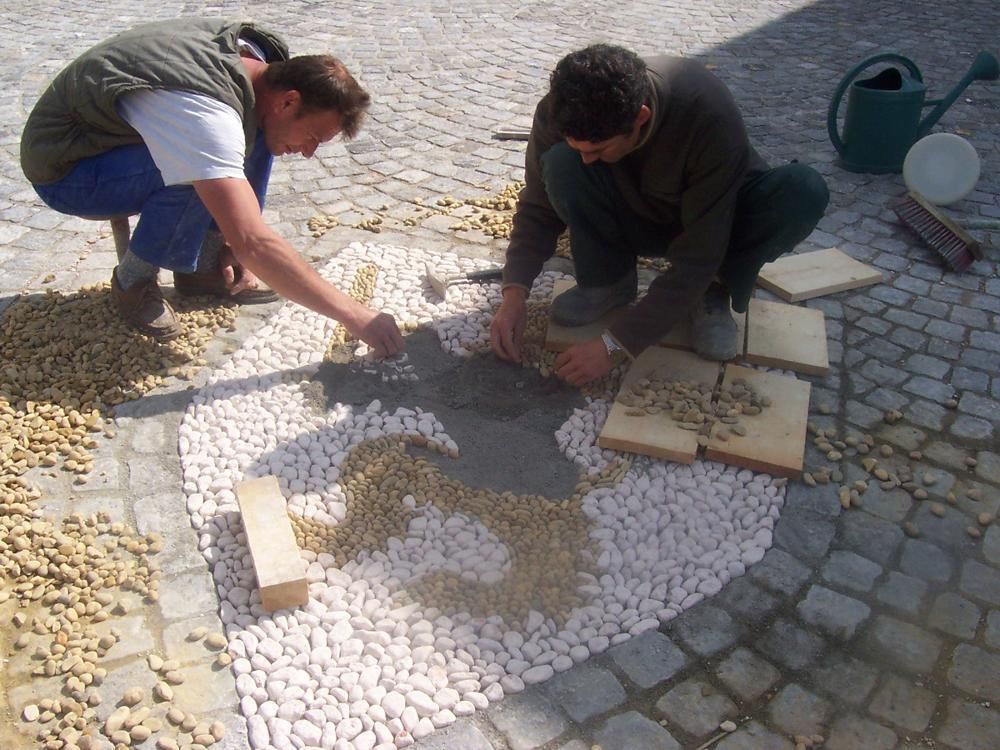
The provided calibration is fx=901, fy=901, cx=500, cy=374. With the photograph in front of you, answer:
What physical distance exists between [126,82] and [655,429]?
2.24m

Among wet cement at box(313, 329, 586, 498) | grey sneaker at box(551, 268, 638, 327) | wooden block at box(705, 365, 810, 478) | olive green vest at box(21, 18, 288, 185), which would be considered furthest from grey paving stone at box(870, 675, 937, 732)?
olive green vest at box(21, 18, 288, 185)

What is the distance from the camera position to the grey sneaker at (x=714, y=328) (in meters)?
3.63

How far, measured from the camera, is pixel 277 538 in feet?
8.98

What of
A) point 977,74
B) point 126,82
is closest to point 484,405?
point 126,82

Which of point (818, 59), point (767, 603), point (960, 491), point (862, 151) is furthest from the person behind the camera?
point (818, 59)

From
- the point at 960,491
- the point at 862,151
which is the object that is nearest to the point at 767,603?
the point at 960,491

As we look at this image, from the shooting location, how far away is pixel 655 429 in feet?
10.7

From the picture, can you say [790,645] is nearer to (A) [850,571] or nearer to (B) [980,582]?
(A) [850,571]

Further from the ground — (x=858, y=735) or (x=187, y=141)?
(x=187, y=141)

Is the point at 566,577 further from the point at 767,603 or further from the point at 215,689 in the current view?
the point at 215,689

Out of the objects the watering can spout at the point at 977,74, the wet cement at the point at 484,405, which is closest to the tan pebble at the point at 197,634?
the wet cement at the point at 484,405

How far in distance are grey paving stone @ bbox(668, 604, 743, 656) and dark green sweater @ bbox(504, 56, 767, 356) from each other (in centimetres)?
101

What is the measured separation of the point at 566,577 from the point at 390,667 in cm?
60

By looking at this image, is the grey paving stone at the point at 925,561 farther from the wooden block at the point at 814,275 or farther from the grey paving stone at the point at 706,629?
the wooden block at the point at 814,275
